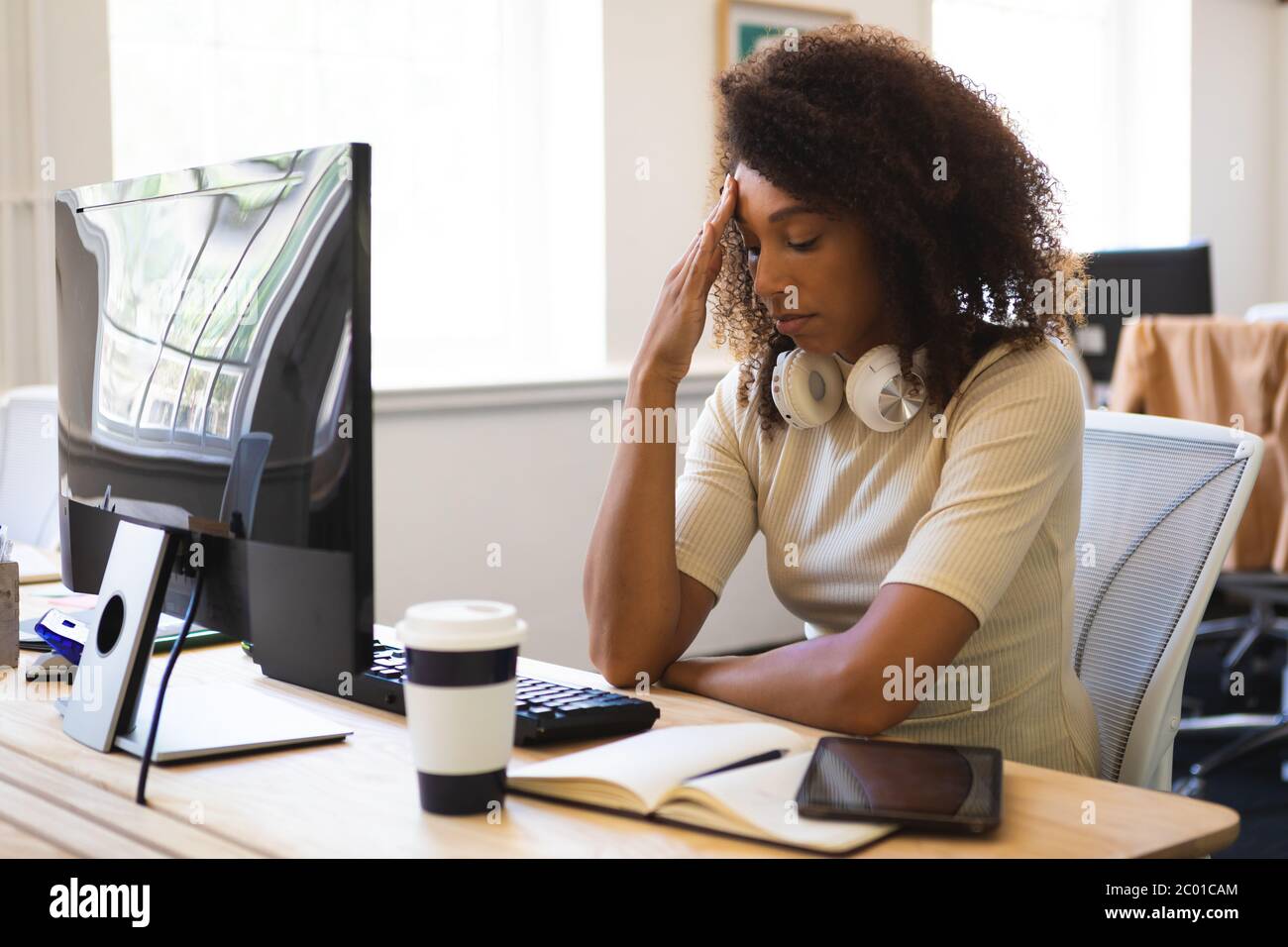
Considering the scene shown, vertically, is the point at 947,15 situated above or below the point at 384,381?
above

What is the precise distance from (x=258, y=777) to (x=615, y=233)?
8.98 ft

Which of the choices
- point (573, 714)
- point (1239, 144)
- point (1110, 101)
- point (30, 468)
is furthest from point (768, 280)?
point (1239, 144)

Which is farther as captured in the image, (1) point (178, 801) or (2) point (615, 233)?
(2) point (615, 233)

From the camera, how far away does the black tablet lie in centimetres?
84

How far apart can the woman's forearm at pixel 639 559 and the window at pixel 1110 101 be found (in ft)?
12.4

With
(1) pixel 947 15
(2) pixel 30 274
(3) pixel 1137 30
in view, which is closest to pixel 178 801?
(2) pixel 30 274

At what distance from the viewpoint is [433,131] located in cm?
345

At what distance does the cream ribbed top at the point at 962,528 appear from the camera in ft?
4.10

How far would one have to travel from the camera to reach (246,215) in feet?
3.26

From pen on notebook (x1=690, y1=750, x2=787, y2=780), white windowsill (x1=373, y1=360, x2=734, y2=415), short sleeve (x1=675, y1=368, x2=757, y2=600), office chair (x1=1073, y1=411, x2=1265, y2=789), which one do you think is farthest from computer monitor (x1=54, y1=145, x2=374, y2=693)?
white windowsill (x1=373, y1=360, x2=734, y2=415)

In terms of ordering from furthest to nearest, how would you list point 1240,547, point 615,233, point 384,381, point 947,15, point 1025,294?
point 947,15
point 615,233
point 384,381
point 1240,547
point 1025,294

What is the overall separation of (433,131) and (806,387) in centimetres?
229

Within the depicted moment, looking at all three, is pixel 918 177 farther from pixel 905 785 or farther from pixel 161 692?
pixel 161 692

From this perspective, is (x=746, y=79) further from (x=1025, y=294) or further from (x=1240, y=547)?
(x=1240, y=547)
